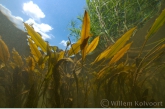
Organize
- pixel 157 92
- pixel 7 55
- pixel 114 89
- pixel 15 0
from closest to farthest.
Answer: pixel 7 55 < pixel 114 89 < pixel 157 92 < pixel 15 0

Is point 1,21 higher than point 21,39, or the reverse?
point 1,21

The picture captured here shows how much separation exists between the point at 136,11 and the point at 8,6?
9.20ft

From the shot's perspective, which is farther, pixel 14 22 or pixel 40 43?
pixel 14 22

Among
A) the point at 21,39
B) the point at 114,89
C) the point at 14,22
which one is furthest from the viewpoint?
the point at 14,22

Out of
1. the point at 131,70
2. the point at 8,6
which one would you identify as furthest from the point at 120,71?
the point at 8,6

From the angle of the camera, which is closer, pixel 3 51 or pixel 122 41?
pixel 122 41

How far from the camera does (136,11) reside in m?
3.45

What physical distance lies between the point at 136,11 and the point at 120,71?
2748 mm

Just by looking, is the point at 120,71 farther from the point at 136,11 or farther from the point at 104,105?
the point at 136,11

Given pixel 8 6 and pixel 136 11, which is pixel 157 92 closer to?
pixel 136 11

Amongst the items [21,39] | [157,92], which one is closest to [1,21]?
[21,39]

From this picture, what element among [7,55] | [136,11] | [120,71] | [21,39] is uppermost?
[136,11]

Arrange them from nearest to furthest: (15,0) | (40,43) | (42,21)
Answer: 1. (40,43)
2. (15,0)
3. (42,21)

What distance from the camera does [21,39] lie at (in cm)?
338
